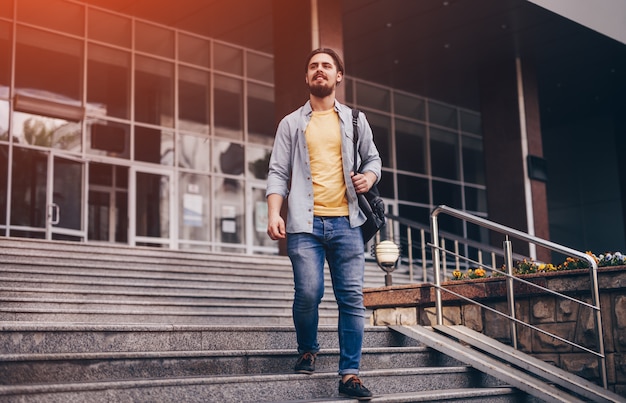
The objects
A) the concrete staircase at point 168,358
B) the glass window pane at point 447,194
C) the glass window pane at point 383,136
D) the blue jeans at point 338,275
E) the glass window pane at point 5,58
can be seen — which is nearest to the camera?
the concrete staircase at point 168,358

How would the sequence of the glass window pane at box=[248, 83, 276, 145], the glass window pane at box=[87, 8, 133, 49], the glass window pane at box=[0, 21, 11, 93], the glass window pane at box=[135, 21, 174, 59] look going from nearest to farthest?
the glass window pane at box=[0, 21, 11, 93]
the glass window pane at box=[87, 8, 133, 49]
the glass window pane at box=[135, 21, 174, 59]
the glass window pane at box=[248, 83, 276, 145]

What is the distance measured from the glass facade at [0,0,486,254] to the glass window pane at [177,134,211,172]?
3 centimetres

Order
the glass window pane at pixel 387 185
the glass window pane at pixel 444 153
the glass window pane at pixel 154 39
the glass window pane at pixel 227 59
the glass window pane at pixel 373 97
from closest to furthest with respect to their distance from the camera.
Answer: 1. the glass window pane at pixel 154 39
2. the glass window pane at pixel 227 59
3. the glass window pane at pixel 373 97
4. the glass window pane at pixel 387 185
5. the glass window pane at pixel 444 153

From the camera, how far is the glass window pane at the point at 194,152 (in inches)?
725

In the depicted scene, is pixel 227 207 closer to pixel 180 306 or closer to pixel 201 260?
pixel 201 260

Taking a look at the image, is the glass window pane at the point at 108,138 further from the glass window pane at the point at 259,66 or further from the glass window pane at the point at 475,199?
the glass window pane at the point at 475,199

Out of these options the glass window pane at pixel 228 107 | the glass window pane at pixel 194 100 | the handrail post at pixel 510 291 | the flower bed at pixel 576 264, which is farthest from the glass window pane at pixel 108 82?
the handrail post at pixel 510 291

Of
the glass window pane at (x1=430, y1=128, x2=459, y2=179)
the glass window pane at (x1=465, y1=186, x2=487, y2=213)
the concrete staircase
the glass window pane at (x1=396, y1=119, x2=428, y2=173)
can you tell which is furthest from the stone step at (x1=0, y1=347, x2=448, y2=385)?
the glass window pane at (x1=465, y1=186, x2=487, y2=213)

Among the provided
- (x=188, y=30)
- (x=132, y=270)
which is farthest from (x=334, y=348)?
(x=188, y=30)

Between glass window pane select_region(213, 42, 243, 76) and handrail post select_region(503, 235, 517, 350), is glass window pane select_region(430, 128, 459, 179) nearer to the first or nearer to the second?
glass window pane select_region(213, 42, 243, 76)

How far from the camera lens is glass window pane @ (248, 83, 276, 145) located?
63.8ft

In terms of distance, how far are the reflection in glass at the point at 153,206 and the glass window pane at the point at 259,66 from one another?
3304 mm

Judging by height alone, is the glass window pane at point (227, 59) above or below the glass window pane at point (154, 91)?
above

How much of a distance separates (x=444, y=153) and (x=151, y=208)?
9.43 metres
